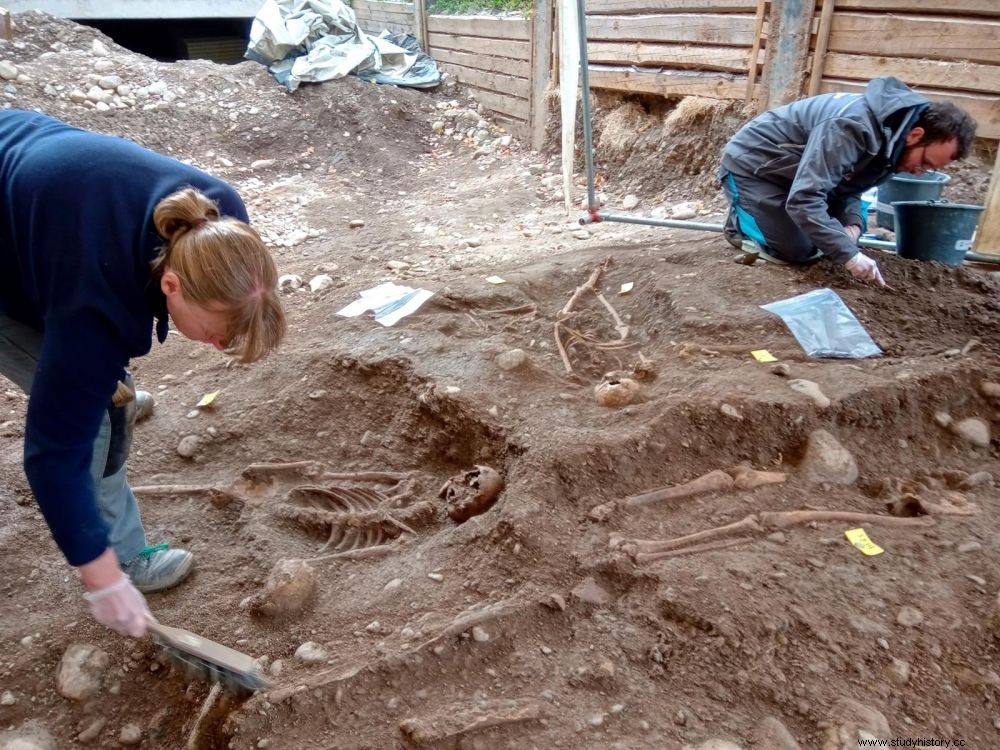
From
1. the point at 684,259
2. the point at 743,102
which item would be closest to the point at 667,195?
the point at 743,102

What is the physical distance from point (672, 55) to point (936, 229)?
3.20 meters

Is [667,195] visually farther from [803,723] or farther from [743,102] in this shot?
[803,723]

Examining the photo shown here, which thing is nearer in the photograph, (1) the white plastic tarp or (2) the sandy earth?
(2) the sandy earth

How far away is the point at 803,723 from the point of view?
1.63 m

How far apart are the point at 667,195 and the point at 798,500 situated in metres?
4.07

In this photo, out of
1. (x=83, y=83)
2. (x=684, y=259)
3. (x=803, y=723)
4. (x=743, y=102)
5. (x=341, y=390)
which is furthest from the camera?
(x=83, y=83)

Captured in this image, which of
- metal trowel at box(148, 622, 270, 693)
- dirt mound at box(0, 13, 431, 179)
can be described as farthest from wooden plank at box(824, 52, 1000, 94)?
metal trowel at box(148, 622, 270, 693)

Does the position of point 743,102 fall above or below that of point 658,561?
above

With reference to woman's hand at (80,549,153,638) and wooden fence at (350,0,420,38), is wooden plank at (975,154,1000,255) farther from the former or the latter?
wooden fence at (350,0,420,38)

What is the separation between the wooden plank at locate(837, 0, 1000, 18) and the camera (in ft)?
13.3

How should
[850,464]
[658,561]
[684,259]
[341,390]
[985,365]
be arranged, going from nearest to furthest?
[658,561] < [850,464] < [985,365] < [341,390] < [684,259]

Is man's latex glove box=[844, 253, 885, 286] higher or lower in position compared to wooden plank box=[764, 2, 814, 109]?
lower

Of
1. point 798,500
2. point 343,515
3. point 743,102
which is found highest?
point 743,102

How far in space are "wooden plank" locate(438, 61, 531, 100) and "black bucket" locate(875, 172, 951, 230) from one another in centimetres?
443
